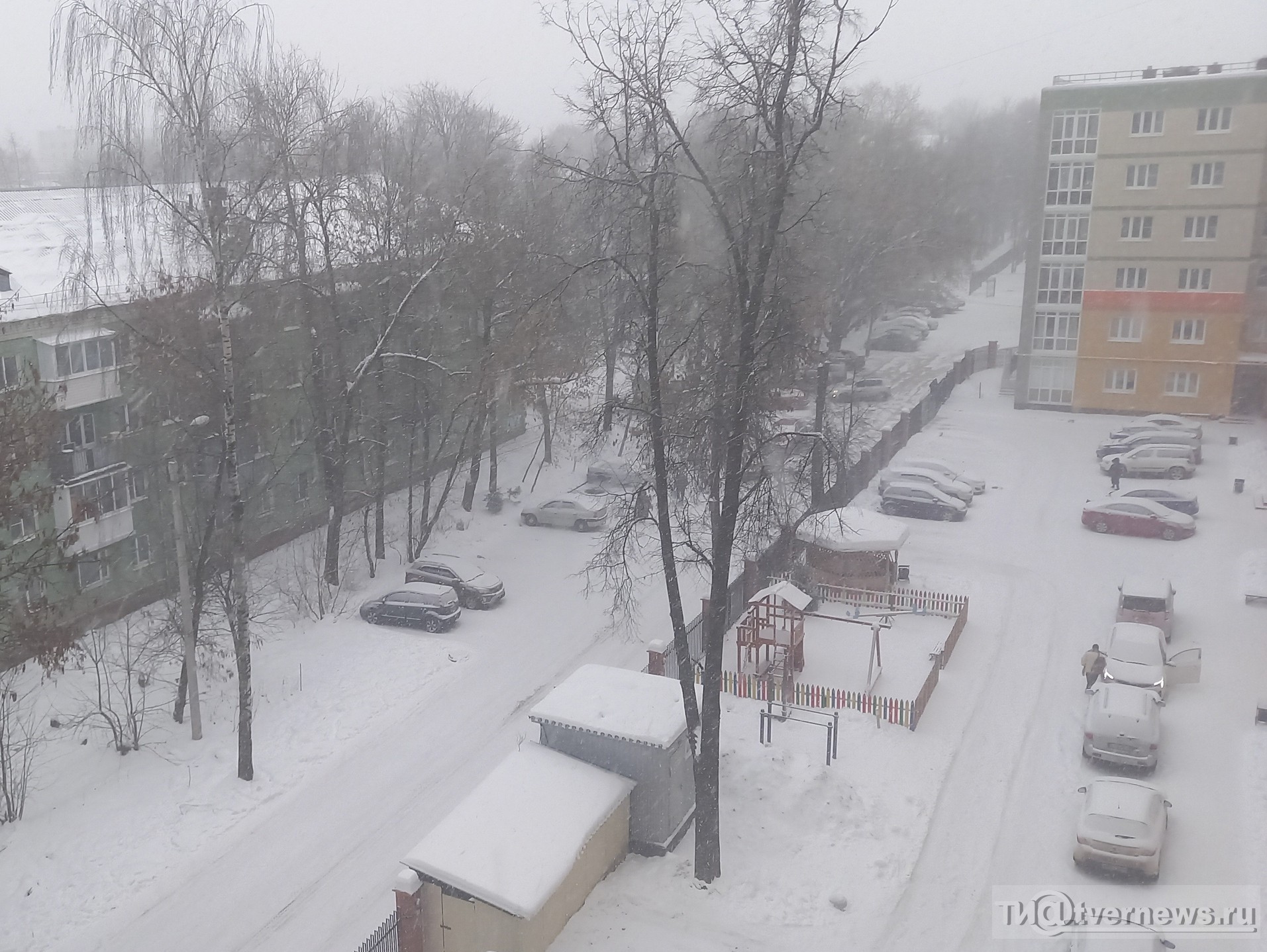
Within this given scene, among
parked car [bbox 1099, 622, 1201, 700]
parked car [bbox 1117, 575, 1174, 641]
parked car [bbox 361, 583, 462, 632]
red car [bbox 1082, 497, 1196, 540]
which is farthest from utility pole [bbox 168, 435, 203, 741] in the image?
red car [bbox 1082, 497, 1196, 540]

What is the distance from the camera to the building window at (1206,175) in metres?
32.1

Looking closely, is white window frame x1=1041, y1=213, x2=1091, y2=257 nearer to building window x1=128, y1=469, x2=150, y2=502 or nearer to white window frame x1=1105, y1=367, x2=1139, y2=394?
white window frame x1=1105, y1=367, x2=1139, y2=394

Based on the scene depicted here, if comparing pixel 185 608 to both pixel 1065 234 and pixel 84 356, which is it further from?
pixel 1065 234

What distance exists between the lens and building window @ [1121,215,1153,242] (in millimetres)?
33469

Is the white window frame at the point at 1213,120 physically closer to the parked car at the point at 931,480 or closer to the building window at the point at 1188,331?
the building window at the point at 1188,331

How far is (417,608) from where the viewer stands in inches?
779

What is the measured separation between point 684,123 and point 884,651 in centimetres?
1088

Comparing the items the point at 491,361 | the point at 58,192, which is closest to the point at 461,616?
the point at 491,361

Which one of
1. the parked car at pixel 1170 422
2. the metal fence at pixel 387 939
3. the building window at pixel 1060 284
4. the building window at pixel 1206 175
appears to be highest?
the building window at pixel 1206 175

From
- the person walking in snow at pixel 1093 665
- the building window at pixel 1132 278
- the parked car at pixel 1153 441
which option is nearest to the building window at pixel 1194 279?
the building window at pixel 1132 278

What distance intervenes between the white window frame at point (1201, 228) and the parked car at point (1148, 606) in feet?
62.3

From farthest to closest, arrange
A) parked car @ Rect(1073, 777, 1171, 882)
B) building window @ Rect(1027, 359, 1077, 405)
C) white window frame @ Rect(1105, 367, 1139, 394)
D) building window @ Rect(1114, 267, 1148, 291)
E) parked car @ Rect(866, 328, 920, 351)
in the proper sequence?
parked car @ Rect(866, 328, 920, 351) < building window @ Rect(1027, 359, 1077, 405) < white window frame @ Rect(1105, 367, 1139, 394) < building window @ Rect(1114, 267, 1148, 291) < parked car @ Rect(1073, 777, 1171, 882)

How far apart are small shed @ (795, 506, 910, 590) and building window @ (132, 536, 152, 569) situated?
1352 cm

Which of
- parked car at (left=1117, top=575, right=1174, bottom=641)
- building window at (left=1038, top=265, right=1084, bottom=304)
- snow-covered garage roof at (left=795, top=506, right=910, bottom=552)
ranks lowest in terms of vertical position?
parked car at (left=1117, top=575, right=1174, bottom=641)
